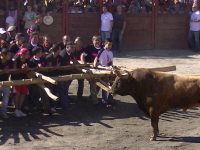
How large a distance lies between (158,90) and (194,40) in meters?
11.4

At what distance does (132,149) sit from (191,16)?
1227 cm

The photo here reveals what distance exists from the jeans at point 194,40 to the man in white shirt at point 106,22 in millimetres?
3226

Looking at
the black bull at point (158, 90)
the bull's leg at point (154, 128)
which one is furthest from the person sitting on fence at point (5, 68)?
the bull's leg at point (154, 128)

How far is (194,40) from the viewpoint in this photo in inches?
808

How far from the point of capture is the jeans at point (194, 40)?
20.2m

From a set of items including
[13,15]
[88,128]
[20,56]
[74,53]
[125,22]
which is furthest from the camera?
[125,22]

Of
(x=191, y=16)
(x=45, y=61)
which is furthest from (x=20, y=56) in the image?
(x=191, y=16)

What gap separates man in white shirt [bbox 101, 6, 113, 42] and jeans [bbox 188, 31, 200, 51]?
3.23m

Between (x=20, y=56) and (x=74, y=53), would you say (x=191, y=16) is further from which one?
(x=20, y=56)

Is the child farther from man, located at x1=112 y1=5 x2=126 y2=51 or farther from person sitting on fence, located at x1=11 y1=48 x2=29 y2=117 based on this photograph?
man, located at x1=112 y1=5 x2=126 y2=51

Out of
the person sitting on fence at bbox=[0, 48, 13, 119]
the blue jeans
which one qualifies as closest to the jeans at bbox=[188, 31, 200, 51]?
the blue jeans

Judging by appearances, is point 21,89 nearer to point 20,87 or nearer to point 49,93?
point 20,87

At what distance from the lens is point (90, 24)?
65.5 feet

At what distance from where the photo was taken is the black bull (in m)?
9.40
